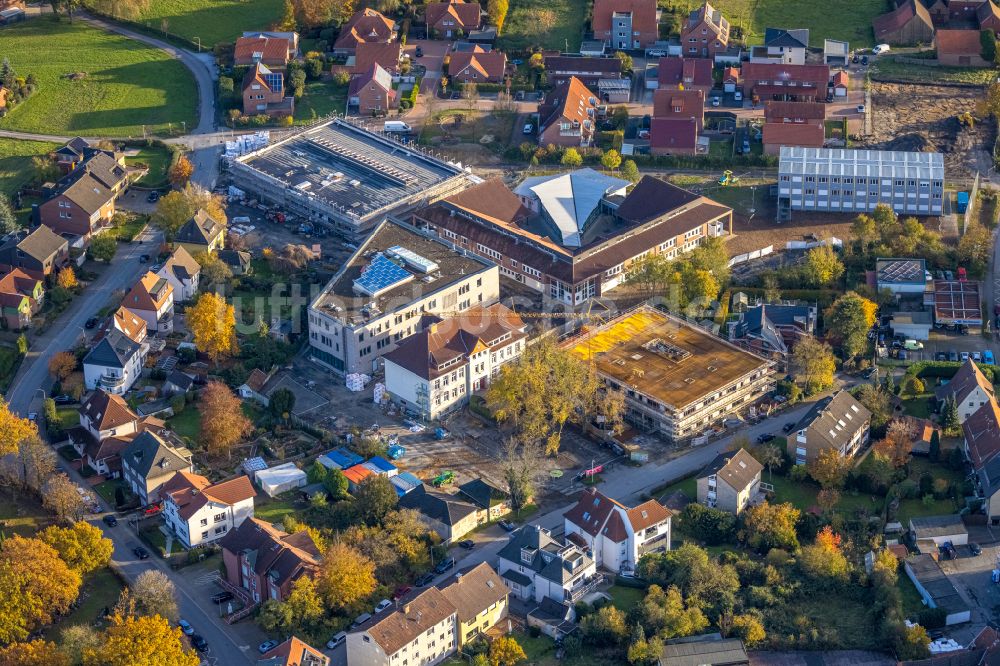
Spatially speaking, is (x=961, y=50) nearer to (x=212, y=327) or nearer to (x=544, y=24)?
(x=544, y=24)

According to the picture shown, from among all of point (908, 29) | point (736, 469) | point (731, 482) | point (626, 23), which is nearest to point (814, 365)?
point (736, 469)

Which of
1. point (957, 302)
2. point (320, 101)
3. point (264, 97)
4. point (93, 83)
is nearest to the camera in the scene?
point (957, 302)

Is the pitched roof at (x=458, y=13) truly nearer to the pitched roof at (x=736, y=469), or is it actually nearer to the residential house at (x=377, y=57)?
the residential house at (x=377, y=57)

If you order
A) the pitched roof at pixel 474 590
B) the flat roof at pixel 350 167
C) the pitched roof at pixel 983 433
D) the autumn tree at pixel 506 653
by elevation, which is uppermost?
the flat roof at pixel 350 167

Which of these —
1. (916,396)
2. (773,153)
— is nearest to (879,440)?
(916,396)

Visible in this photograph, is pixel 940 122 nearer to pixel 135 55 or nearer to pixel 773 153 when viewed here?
pixel 773 153

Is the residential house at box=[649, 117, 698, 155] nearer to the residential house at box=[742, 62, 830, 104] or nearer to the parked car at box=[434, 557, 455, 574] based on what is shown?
the residential house at box=[742, 62, 830, 104]

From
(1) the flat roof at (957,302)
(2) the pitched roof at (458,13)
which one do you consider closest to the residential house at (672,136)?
(1) the flat roof at (957,302)
